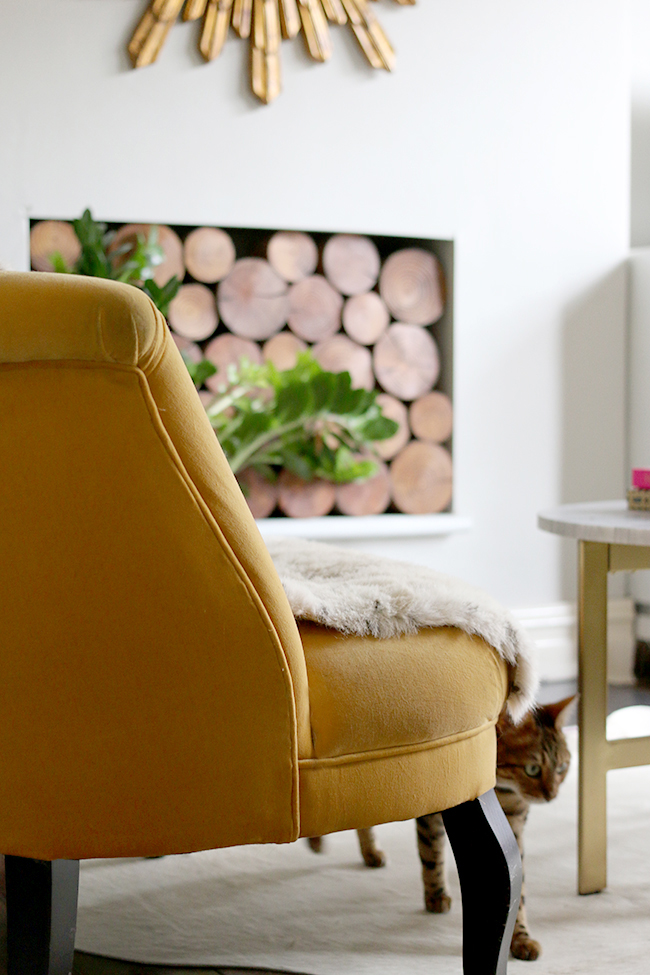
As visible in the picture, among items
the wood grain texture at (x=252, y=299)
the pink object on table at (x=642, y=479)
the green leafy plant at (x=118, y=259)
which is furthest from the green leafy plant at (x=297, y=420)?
the pink object on table at (x=642, y=479)

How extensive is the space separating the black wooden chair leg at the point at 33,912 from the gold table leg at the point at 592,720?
817 mm

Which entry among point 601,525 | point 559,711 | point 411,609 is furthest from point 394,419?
point 411,609

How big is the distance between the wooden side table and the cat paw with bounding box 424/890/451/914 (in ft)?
0.75

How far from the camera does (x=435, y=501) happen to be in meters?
3.00

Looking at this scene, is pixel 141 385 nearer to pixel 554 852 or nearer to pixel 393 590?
pixel 393 590

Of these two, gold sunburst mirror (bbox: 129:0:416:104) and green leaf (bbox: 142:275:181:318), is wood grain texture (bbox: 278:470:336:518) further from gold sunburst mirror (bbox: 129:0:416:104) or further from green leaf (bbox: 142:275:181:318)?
gold sunburst mirror (bbox: 129:0:416:104)

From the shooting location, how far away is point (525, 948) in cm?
126

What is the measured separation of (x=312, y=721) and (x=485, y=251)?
2367 millimetres

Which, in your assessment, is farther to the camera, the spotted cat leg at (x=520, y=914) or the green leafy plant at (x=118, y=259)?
the green leafy plant at (x=118, y=259)

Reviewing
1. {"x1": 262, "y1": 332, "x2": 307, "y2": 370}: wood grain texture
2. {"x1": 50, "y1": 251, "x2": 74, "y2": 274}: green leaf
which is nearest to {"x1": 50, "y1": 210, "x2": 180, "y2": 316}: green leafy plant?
{"x1": 50, "y1": 251, "x2": 74, "y2": 274}: green leaf

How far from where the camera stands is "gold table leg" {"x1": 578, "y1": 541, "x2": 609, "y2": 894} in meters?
1.49

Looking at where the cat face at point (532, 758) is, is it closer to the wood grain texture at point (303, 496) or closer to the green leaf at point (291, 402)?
the green leaf at point (291, 402)

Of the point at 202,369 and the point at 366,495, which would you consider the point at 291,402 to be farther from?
the point at 366,495

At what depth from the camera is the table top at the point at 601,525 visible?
1.41m
